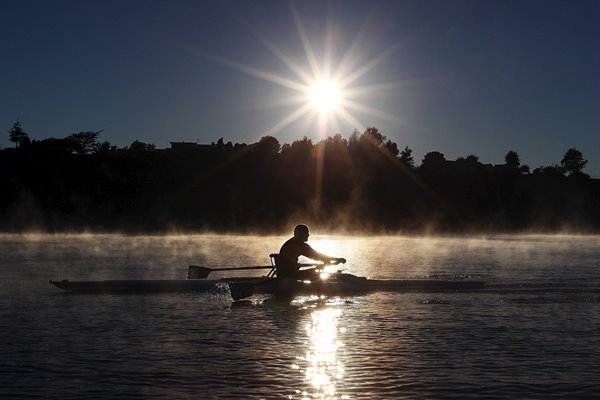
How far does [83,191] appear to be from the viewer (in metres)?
121

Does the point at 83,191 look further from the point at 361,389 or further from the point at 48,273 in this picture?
the point at 361,389

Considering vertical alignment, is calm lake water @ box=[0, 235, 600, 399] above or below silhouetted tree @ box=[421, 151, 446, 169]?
below

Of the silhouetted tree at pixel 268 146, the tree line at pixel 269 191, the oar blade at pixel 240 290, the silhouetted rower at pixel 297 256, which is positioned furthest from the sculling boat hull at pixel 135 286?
the silhouetted tree at pixel 268 146

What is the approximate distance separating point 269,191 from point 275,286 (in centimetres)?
10948

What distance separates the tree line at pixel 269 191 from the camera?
117 meters

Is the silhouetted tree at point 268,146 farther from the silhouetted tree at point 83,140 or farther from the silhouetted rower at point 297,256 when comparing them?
the silhouetted rower at point 297,256

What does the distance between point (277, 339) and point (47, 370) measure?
5.10 metres

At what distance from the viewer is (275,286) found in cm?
2394

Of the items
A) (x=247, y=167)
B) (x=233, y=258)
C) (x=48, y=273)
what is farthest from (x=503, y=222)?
(x=48, y=273)

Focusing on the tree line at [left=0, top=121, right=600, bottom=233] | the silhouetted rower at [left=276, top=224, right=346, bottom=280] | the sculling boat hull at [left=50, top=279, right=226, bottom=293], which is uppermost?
the tree line at [left=0, top=121, right=600, bottom=233]

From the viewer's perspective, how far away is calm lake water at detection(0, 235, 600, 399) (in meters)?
12.1

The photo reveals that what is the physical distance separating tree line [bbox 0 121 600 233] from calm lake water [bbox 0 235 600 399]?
9085 cm

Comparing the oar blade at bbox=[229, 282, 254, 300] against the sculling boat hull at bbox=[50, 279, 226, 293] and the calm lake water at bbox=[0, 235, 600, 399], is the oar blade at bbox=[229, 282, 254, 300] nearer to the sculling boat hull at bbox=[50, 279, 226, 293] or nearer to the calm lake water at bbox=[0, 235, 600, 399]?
the calm lake water at bbox=[0, 235, 600, 399]

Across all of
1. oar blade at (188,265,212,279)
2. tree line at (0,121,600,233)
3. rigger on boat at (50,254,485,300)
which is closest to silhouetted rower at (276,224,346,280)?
rigger on boat at (50,254,485,300)
